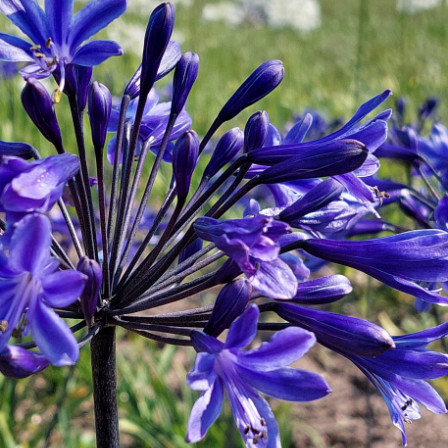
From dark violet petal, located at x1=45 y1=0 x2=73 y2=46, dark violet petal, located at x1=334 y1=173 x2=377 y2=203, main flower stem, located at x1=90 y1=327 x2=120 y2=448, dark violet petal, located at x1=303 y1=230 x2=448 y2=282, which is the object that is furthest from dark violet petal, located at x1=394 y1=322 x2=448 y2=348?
dark violet petal, located at x1=45 y1=0 x2=73 y2=46

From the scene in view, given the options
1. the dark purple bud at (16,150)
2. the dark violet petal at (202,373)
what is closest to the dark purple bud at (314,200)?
the dark violet petal at (202,373)

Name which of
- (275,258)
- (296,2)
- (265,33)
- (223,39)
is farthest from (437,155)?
(265,33)

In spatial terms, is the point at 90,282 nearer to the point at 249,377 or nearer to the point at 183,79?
the point at 249,377

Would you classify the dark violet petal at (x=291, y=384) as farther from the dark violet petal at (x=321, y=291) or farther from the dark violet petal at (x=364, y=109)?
the dark violet petal at (x=364, y=109)

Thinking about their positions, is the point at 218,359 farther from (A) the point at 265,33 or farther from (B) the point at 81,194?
(A) the point at 265,33

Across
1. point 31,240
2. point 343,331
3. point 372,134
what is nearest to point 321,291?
point 343,331
